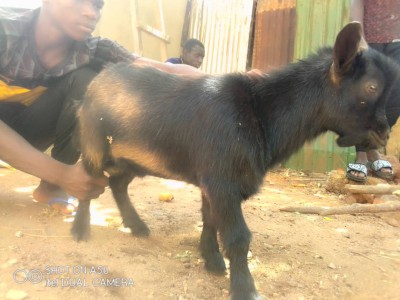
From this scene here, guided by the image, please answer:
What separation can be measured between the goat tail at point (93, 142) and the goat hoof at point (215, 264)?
1005 mm

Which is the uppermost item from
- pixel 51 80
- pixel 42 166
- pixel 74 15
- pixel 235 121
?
pixel 74 15

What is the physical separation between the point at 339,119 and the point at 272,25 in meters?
5.06

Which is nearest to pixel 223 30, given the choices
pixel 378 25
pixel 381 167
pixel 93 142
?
pixel 378 25

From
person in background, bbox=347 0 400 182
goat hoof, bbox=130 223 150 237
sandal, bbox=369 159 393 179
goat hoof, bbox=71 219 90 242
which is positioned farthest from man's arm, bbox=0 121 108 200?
sandal, bbox=369 159 393 179

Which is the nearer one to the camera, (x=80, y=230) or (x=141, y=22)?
(x=80, y=230)

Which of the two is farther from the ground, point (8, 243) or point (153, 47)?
point (153, 47)

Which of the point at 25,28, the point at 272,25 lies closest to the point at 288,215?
the point at 25,28

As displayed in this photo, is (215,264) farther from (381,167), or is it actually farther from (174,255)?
(381,167)

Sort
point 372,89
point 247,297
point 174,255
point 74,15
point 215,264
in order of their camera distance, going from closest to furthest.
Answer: point 247,297 → point 372,89 → point 215,264 → point 174,255 → point 74,15

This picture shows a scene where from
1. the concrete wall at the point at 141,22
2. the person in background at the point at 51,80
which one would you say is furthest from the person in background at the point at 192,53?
the person in background at the point at 51,80

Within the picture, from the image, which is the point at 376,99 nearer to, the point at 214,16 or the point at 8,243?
the point at 8,243

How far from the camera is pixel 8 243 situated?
2.72 m

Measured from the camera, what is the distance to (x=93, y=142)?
2.93m

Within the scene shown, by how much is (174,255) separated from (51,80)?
1759 mm
